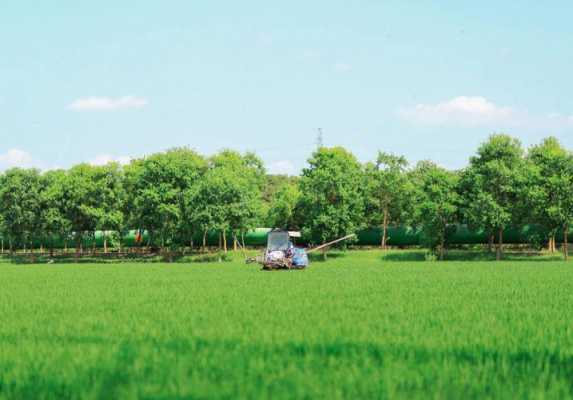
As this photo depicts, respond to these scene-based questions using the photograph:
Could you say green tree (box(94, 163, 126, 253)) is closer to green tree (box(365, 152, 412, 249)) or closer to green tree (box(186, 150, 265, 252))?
green tree (box(186, 150, 265, 252))

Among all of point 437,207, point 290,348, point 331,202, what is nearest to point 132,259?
point 331,202

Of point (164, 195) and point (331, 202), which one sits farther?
point (164, 195)

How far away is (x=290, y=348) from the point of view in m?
9.72

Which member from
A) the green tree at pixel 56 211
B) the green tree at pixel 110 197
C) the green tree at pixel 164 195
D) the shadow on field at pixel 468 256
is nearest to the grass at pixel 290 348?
the shadow on field at pixel 468 256

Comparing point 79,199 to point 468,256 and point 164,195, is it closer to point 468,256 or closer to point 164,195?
point 164,195

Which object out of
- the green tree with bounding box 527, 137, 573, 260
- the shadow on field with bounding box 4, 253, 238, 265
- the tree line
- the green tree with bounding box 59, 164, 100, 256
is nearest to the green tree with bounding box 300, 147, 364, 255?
the tree line

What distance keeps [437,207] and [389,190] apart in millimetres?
20041

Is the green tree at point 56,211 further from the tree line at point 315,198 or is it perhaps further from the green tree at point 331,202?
the green tree at point 331,202

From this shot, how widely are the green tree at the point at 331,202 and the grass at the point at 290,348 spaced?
46.7 meters

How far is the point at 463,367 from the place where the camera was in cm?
802

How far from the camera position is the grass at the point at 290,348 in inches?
278

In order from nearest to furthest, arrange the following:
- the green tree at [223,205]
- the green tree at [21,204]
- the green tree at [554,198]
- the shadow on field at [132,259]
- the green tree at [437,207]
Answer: the green tree at [554,198], the green tree at [437,207], the green tree at [223,205], the shadow on field at [132,259], the green tree at [21,204]

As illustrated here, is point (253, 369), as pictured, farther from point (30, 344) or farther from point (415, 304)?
point (415, 304)

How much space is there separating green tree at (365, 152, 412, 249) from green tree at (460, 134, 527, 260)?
1779 centimetres
